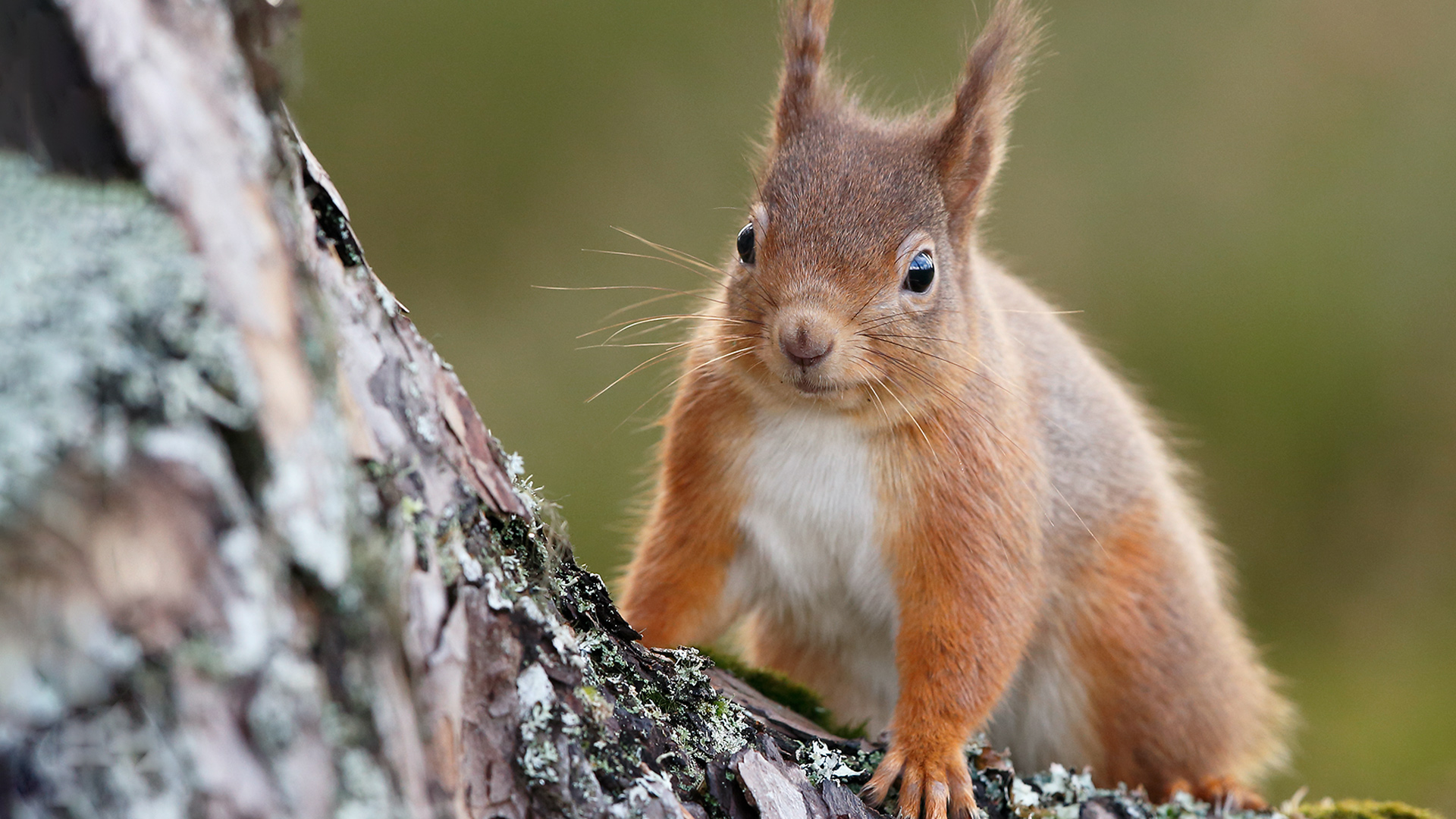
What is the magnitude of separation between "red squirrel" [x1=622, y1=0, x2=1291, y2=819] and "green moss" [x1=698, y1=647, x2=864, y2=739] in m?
0.11

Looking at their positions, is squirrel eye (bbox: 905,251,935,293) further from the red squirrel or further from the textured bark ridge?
the textured bark ridge

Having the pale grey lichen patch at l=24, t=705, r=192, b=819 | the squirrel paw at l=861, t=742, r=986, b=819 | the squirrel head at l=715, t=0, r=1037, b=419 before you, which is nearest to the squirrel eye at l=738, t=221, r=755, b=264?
the squirrel head at l=715, t=0, r=1037, b=419

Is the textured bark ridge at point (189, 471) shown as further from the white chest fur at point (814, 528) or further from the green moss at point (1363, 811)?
the green moss at point (1363, 811)

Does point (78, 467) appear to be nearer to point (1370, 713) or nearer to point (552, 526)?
point (552, 526)

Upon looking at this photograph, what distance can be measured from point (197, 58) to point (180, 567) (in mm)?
331

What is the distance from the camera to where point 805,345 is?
157 centimetres

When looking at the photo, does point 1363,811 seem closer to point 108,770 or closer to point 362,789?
point 362,789

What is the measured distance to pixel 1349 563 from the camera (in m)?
4.13

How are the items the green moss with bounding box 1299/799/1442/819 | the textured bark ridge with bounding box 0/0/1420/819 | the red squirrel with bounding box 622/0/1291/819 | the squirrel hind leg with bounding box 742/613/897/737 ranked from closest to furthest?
the textured bark ridge with bounding box 0/0/1420/819 < the red squirrel with bounding box 622/0/1291/819 < the green moss with bounding box 1299/799/1442/819 < the squirrel hind leg with bounding box 742/613/897/737

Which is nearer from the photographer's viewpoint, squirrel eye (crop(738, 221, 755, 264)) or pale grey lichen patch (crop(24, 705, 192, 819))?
pale grey lichen patch (crop(24, 705, 192, 819))

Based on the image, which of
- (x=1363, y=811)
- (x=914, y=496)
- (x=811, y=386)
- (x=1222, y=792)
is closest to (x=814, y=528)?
(x=914, y=496)

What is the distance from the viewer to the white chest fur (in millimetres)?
1783

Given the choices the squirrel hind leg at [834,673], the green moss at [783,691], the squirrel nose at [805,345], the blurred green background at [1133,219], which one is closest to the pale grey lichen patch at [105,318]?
the squirrel nose at [805,345]

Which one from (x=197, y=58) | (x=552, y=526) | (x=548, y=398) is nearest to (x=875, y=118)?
(x=552, y=526)
